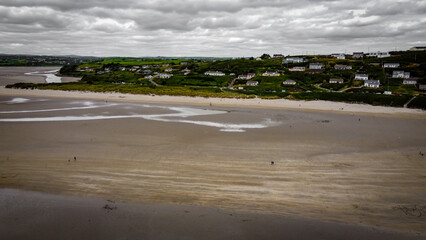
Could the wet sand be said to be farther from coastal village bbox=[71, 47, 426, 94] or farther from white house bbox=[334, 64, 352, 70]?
white house bbox=[334, 64, 352, 70]

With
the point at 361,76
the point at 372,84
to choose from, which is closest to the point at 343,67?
the point at 361,76

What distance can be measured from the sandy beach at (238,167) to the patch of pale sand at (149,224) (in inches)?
4.1

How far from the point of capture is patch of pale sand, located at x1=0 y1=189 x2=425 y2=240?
8.69 metres

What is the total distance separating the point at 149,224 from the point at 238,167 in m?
6.11

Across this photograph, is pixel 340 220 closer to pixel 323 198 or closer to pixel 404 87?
pixel 323 198

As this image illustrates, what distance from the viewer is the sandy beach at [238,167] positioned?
10.1 metres

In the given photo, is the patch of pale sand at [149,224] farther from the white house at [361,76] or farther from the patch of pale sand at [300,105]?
the white house at [361,76]

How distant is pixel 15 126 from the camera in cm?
2230

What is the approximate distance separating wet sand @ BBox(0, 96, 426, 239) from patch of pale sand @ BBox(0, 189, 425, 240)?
45 cm

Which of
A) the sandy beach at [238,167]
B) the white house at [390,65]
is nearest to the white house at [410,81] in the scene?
the white house at [390,65]

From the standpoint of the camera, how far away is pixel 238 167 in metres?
14.0

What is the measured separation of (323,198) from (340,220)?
1.50 meters

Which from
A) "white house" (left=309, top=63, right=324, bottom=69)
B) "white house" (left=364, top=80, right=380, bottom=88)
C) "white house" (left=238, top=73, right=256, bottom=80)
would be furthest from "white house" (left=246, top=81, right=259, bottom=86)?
"white house" (left=309, top=63, right=324, bottom=69)

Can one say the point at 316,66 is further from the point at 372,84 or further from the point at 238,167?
the point at 238,167
